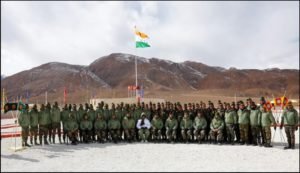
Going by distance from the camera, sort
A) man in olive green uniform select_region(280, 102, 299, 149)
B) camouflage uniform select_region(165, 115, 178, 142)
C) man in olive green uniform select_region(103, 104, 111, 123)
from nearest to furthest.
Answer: man in olive green uniform select_region(280, 102, 299, 149)
camouflage uniform select_region(165, 115, 178, 142)
man in olive green uniform select_region(103, 104, 111, 123)

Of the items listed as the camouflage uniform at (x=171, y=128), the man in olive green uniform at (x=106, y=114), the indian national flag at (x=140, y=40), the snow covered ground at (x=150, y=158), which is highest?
the indian national flag at (x=140, y=40)

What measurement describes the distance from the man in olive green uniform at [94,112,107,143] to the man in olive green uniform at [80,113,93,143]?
0.86 ft

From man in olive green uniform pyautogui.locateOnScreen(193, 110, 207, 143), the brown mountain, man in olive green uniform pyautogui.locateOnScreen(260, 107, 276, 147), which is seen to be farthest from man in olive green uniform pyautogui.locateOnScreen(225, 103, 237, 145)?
the brown mountain

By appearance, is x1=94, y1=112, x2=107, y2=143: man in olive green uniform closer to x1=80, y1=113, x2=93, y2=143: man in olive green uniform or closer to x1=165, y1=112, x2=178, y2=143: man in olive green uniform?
x1=80, y1=113, x2=93, y2=143: man in olive green uniform

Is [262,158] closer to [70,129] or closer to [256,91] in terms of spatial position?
[70,129]

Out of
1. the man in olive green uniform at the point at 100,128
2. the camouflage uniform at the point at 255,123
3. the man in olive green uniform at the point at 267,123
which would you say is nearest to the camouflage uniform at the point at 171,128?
the man in olive green uniform at the point at 100,128

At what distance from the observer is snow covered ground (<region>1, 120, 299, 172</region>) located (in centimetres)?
804

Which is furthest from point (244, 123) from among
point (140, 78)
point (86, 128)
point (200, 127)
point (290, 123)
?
point (140, 78)

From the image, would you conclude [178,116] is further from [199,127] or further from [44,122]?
[44,122]

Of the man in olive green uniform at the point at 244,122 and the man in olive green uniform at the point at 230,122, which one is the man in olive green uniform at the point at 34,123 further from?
the man in olive green uniform at the point at 244,122

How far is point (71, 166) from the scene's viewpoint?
8258 millimetres

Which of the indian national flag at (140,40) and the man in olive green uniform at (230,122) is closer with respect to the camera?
the man in olive green uniform at (230,122)

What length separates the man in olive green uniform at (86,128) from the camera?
1267 centimetres

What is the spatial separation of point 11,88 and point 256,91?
90.1 meters
